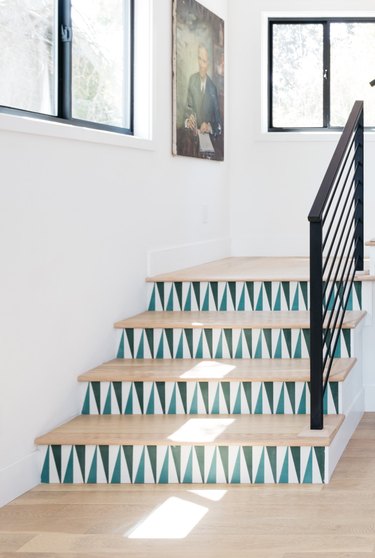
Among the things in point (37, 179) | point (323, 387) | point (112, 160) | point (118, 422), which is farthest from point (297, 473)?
point (112, 160)

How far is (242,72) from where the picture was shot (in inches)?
300

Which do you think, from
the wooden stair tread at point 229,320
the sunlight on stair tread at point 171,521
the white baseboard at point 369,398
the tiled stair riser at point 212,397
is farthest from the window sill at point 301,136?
the sunlight on stair tread at point 171,521

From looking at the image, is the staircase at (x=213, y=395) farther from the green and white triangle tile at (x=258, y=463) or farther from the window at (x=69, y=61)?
the window at (x=69, y=61)

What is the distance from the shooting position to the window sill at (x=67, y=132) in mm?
3867

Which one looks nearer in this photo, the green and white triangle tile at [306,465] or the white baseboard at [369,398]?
the green and white triangle tile at [306,465]

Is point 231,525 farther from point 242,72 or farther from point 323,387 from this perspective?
point 242,72

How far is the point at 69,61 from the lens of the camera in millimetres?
4668

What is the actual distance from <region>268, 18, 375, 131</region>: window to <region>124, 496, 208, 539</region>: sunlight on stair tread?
445 cm

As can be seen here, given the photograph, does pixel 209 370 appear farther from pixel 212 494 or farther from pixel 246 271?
pixel 246 271

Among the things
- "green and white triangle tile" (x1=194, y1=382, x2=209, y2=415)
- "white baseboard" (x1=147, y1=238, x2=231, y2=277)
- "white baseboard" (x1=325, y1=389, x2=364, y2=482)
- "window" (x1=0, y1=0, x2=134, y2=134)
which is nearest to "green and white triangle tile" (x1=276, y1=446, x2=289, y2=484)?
"white baseboard" (x1=325, y1=389, x2=364, y2=482)

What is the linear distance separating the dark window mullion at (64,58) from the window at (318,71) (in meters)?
3.23

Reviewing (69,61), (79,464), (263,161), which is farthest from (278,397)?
(263,161)

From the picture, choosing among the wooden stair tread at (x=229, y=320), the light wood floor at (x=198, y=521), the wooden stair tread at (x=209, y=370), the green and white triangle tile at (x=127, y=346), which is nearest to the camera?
the light wood floor at (x=198, y=521)

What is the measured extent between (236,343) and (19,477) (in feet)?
4.66
